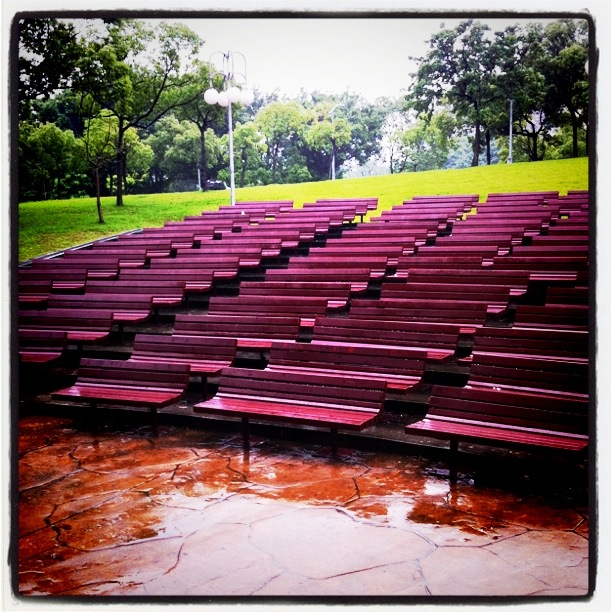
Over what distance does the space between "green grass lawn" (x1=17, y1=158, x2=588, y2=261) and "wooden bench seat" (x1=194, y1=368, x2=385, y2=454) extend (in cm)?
241

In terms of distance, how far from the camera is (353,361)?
19.0 feet

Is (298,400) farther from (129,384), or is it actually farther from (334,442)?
(129,384)

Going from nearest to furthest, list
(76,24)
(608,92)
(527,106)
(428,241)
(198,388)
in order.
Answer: (608,92)
(76,24)
(198,388)
(527,106)
(428,241)

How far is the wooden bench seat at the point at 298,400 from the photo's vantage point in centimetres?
506

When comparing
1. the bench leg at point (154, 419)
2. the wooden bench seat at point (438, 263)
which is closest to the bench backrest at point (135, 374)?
the bench leg at point (154, 419)

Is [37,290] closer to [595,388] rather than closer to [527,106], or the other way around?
[527,106]

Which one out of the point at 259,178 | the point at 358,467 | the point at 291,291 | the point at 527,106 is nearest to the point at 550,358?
the point at 358,467

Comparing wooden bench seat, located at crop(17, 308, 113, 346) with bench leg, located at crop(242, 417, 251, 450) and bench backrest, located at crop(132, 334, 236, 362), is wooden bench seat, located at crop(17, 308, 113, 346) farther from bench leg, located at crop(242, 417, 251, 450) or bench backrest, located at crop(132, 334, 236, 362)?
bench leg, located at crop(242, 417, 251, 450)

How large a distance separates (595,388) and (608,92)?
4.69 ft

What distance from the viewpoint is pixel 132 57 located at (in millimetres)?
8836

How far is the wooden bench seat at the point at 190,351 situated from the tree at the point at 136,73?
2538 millimetres

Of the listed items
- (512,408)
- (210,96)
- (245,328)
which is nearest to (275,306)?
(245,328)

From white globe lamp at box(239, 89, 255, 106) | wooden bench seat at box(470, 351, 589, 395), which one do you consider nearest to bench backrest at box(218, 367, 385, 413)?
wooden bench seat at box(470, 351, 589, 395)

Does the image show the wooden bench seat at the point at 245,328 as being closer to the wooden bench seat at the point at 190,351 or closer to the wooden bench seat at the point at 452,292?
the wooden bench seat at the point at 190,351
